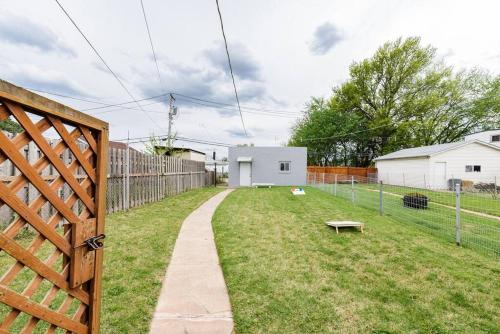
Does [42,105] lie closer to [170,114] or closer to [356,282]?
[356,282]

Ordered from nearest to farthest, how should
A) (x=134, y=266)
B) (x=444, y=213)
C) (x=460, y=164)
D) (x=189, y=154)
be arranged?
1. (x=134, y=266)
2. (x=444, y=213)
3. (x=460, y=164)
4. (x=189, y=154)

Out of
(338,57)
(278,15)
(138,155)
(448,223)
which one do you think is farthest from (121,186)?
(338,57)

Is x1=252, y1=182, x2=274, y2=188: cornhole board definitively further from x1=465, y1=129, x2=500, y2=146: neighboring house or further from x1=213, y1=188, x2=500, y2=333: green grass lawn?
x1=465, y1=129, x2=500, y2=146: neighboring house

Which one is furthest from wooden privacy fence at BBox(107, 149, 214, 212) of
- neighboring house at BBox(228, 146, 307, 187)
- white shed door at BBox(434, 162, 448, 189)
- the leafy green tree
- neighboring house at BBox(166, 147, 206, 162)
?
the leafy green tree

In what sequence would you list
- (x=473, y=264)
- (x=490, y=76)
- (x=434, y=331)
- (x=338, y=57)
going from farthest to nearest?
1. (x=490, y=76)
2. (x=338, y=57)
3. (x=473, y=264)
4. (x=434, y=331)

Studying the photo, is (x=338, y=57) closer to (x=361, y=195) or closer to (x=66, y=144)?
(x=361, y=195)

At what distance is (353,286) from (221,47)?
775cm

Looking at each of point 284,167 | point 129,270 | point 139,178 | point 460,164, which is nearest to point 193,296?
point 129,270

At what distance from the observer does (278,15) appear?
8453 millimetres

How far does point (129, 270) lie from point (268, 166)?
18064 millimetres

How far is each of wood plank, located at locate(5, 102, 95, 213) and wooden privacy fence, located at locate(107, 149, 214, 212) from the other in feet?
21.0

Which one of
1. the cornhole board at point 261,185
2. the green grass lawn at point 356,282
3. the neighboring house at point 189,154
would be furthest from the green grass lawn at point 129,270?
the neighboring house at point 189,154

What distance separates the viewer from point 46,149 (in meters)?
1.38

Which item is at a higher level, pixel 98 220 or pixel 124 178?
pixel 124 178
